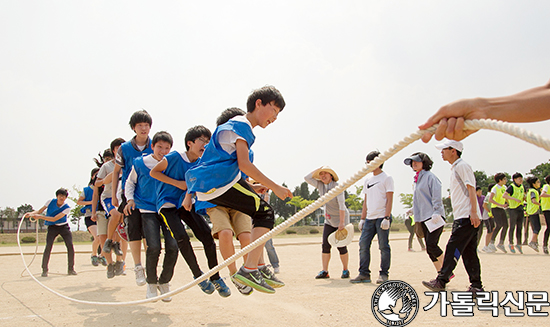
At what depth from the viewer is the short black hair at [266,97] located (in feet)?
13.6

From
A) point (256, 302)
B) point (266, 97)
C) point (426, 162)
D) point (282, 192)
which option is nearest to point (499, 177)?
point (426, 162)

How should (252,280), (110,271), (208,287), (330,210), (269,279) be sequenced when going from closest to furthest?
(252,280) → (269,279) → (208,287) → (110,271) → (330,210)

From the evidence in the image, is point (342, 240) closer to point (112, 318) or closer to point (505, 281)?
point (505, 281)

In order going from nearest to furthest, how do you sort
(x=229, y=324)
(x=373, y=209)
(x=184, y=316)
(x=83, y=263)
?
(x=229, y=324), (x=184, y=316), (x=373, y=209), (x=83, y=263)

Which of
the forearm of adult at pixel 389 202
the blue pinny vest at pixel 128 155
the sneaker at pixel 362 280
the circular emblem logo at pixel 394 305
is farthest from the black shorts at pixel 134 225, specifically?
the forearm of adult at pixel 389 202

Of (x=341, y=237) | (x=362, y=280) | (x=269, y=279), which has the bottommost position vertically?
(x=362, y=280)

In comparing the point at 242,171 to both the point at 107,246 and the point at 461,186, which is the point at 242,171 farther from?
the point at 107,246

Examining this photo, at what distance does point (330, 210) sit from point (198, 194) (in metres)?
4.44

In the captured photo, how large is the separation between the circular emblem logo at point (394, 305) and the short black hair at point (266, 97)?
100 inches

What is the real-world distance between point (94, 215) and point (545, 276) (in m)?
8.47

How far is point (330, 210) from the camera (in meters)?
8.02

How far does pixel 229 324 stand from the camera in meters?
4.55

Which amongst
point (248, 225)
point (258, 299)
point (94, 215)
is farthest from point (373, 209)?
point (94, 215)

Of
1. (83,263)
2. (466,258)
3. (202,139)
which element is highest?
(202,139)
